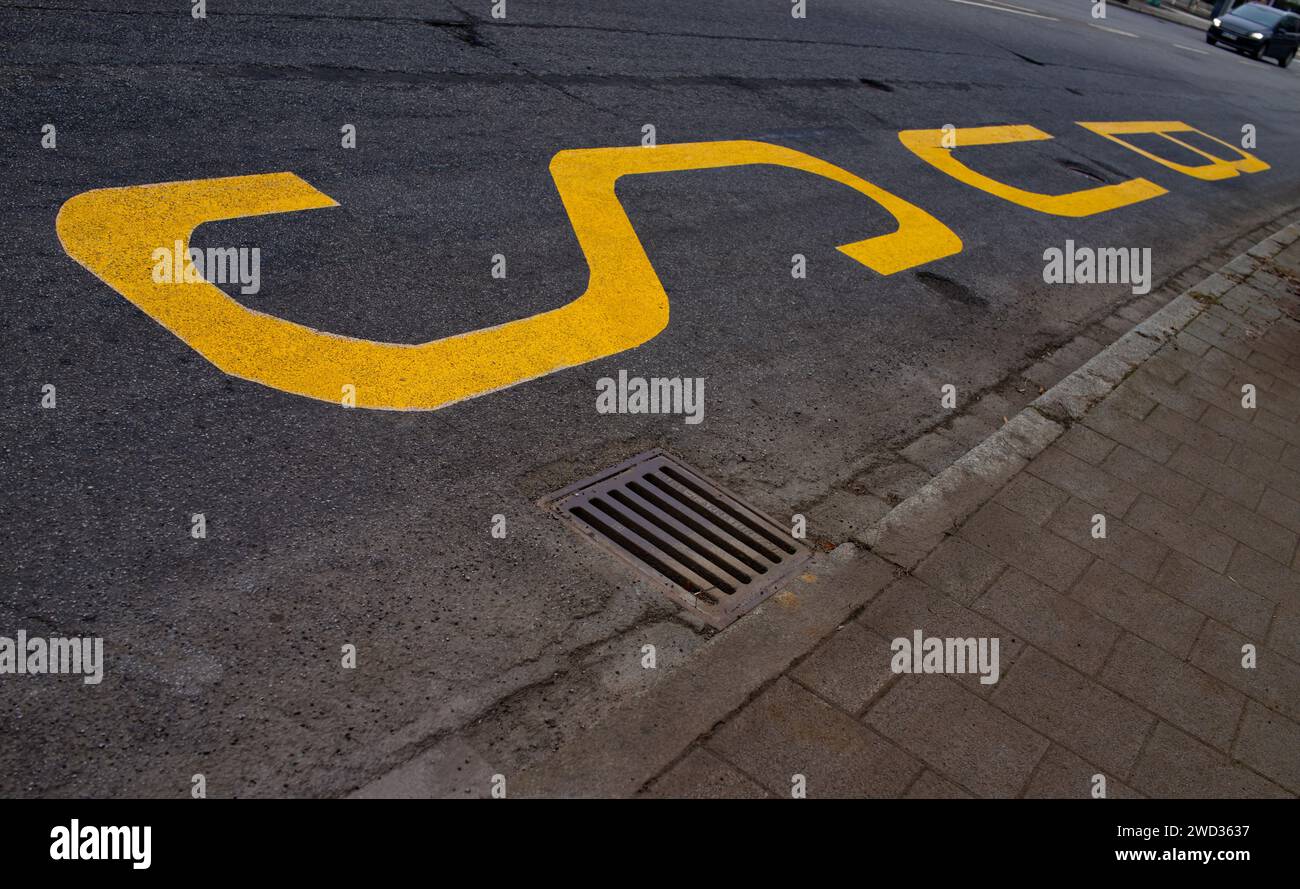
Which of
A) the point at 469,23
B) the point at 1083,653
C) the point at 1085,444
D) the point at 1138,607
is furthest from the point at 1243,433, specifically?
the point at 469,23

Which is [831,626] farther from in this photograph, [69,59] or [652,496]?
[69,59]

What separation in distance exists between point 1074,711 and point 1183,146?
14025mm

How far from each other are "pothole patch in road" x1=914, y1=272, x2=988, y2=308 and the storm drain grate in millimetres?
3450

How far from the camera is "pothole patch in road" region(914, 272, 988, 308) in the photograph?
7047mm

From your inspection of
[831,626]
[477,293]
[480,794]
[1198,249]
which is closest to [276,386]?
[477,293]

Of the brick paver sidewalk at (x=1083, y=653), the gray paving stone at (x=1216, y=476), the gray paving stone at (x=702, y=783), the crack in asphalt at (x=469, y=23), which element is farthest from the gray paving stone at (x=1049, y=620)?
the crack in asphalt at (x=469, y=23)

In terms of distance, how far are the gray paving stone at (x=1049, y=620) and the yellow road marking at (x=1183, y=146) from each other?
11242mm

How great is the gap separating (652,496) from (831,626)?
985 millimetres

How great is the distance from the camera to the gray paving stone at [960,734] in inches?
126

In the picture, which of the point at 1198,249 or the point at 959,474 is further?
the point at 1198,249

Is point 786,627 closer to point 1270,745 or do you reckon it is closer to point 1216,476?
point 1270,745

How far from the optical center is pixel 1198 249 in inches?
391

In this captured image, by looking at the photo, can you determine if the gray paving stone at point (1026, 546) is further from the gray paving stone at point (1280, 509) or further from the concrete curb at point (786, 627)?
the gray paving stone at point (1280, 509)
